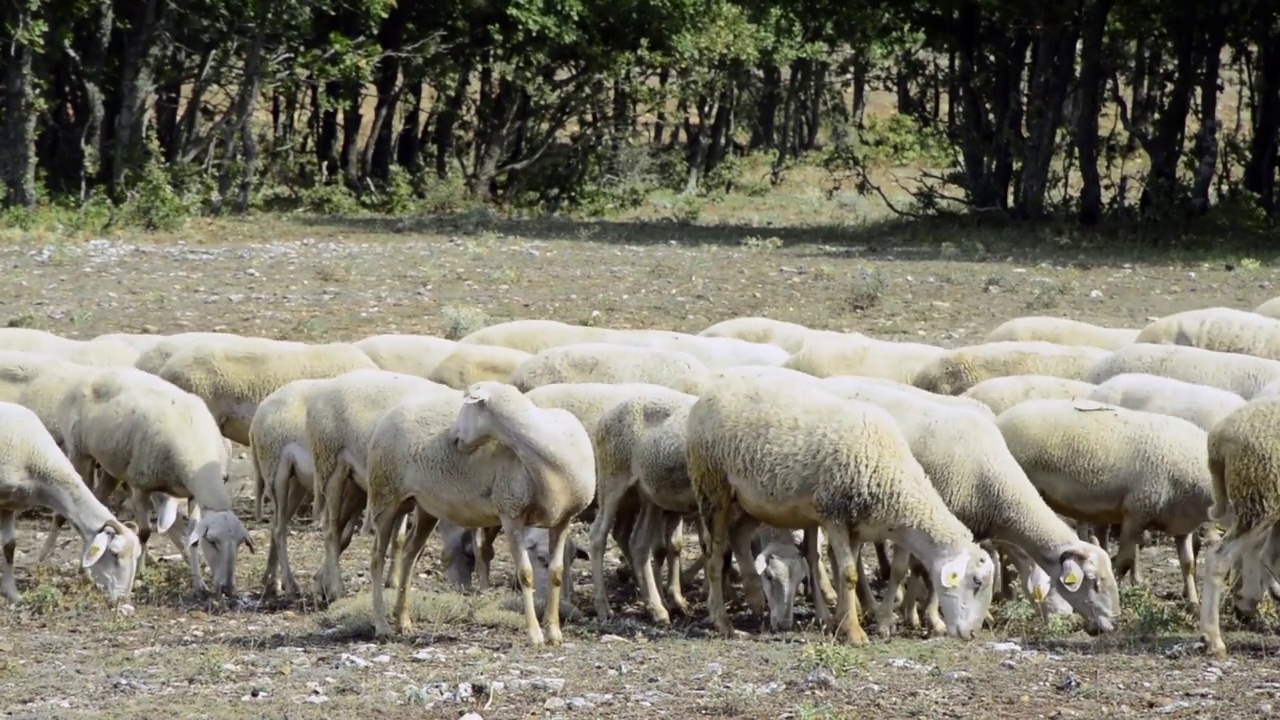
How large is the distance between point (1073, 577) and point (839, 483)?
1.31 m

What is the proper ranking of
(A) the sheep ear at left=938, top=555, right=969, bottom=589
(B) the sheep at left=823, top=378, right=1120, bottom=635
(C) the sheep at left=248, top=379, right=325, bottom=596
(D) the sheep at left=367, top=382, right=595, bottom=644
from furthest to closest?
(C) the sheep at left=248, top=379, right=325, bottom=596 → (B) the sheep at left=823, top=378, right=1120, bottom=635 → (A) the sheep ear at left=938, top=555, right=969, bottom=589 → (D) the sheep at left=367, top=382, right=595, bottom=644

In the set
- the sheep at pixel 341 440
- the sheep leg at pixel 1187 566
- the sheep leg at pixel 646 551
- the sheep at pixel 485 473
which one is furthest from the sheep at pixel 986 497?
the sheep at pixel 341 440

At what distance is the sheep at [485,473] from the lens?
358 inches

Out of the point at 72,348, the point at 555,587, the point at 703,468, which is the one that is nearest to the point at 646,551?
the point at 703,468

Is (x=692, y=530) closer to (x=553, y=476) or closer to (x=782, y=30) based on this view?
(x=553, y=476)

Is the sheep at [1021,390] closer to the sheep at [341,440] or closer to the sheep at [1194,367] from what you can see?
the sheep at [1194,367]

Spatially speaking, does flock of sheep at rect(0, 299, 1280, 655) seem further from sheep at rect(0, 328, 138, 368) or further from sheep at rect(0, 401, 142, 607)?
sheep at rect(0, 328, 138, 368)

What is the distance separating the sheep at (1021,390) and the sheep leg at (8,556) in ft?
19.5

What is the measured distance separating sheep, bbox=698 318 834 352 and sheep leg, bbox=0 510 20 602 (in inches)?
247

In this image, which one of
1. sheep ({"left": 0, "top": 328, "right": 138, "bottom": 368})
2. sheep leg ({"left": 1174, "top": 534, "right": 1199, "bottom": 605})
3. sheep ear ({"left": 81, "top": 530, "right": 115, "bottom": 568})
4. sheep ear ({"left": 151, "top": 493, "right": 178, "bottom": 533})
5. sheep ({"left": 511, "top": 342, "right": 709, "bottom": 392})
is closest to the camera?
sheep ear ({"left": 81, "top": 530, "right": 115, "bottom": 568})

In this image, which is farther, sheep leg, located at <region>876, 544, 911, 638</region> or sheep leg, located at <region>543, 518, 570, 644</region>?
sheep leg, located at <region>876, 544, 911, 638</region>

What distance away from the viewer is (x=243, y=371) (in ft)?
44.0

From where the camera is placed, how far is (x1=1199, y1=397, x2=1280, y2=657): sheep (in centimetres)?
891

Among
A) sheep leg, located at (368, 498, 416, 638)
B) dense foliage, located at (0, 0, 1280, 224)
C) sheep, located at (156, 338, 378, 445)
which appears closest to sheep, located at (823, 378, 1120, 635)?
sheep leg, located at (368, 498, 416, 638)
